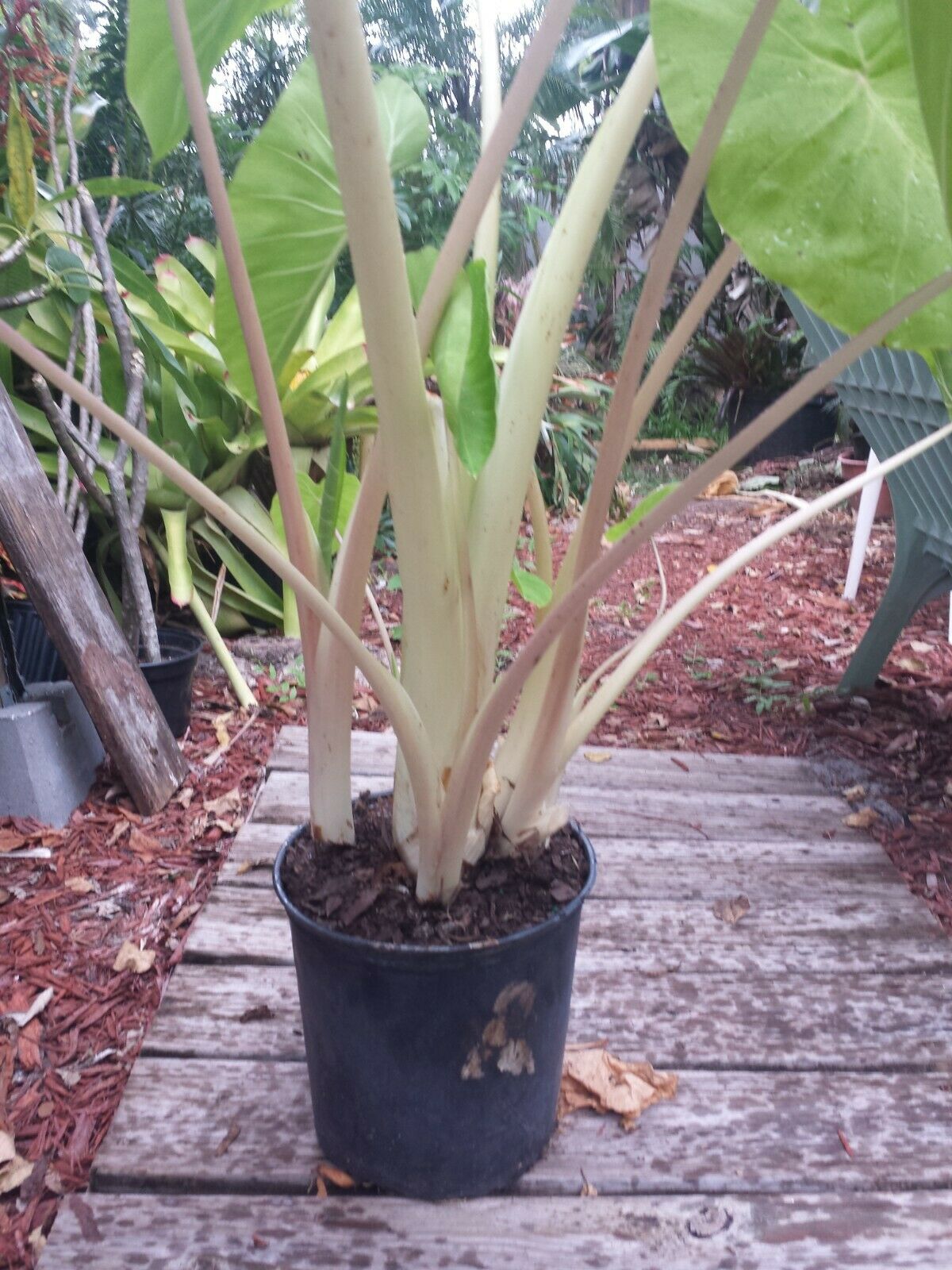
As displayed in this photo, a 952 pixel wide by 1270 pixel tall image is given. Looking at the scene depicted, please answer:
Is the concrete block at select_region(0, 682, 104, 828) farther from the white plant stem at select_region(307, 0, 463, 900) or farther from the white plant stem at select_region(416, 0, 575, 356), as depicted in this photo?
the white plant stem at select_region(416, 0, 575, 356)

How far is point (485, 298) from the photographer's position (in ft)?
1.82

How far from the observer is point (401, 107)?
0.81 meters

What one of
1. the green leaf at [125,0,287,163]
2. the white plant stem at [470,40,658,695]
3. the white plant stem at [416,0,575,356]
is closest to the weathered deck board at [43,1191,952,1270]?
the white plant stem at [470,40,658,695]

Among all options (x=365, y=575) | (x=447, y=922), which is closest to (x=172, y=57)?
(x=365, y=575)

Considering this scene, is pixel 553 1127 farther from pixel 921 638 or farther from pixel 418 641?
pixel 921 638

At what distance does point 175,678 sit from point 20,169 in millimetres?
886

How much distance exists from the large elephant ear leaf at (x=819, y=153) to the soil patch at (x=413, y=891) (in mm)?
489

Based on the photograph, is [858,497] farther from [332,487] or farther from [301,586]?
[301,586]

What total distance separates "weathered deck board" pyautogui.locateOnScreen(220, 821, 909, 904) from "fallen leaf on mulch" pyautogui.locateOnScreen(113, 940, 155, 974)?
128 millimetres

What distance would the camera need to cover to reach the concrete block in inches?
50.2

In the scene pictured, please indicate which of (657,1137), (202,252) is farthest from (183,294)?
(657,1137)

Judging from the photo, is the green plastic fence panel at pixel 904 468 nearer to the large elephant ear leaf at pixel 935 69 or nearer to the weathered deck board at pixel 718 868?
the weathered deck board at pixel 718 868

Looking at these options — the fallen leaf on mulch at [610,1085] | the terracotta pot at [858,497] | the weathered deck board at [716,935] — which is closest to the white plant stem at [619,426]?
the fallen leaf on mulch at [610,1085]

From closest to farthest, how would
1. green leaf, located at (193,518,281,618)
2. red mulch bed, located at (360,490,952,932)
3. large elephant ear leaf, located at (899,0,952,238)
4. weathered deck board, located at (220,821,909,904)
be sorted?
large elephant ear leaf, located at (899,0,952,238), weathered deck board, located at (220,821,909,904), red mulch bed, located at (360,490,952,932), green leaf, located at (193,518,281,618)
